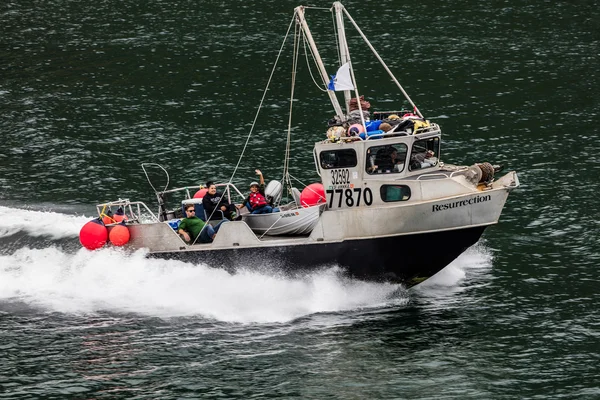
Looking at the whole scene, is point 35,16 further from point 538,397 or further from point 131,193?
point 538,397

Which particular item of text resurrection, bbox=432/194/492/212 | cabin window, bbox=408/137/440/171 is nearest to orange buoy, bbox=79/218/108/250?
cabin window, bbox=408/137/440/171

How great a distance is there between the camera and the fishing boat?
2955cm

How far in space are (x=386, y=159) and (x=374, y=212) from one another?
1.74m

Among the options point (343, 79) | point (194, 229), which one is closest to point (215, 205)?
point (194, 229)

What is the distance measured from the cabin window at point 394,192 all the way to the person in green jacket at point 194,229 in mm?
5458

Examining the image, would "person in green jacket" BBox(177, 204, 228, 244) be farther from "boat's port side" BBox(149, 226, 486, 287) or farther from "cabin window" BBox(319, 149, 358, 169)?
"cabin window" BBox(319, 149, 358, 169)

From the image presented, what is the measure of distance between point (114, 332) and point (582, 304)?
15.0 metres

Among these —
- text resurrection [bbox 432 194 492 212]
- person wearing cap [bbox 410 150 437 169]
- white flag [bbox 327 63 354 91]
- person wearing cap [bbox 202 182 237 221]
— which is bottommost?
person wearing cap [bbox 202 182 237 221]

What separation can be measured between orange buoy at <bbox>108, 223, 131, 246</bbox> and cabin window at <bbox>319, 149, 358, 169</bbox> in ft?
22.8

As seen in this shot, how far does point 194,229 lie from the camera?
3189 cm

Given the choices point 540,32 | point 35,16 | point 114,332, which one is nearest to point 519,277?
point 114,332

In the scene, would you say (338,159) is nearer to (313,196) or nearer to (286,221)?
(313,196)

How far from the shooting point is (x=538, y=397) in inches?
1008

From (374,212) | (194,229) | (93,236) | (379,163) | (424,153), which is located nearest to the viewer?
(374,212)
